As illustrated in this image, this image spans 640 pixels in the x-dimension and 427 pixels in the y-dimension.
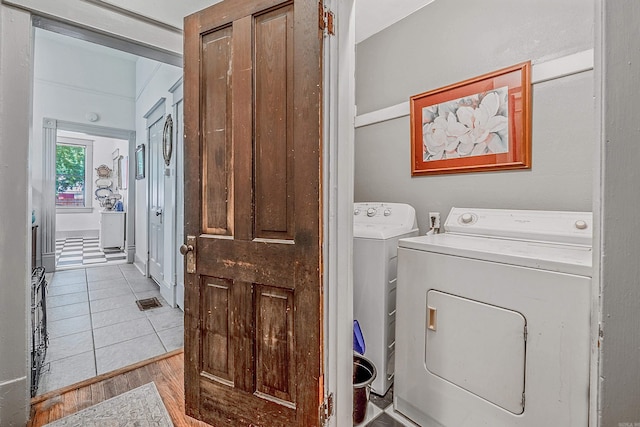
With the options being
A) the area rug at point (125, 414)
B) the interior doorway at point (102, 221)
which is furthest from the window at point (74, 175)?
the area rug at point (125, 414)

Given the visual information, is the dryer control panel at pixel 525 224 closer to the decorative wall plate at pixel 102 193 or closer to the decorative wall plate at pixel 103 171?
the decorative wall plate at pixel 102 193

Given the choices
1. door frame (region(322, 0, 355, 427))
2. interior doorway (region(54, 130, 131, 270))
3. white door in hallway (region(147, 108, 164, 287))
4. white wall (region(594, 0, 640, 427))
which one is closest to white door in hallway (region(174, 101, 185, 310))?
white door in hallway (region(147, 108, 164, 287))

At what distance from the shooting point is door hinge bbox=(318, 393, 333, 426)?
1.20 metres

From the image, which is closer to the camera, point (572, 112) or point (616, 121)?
point (616, 121)

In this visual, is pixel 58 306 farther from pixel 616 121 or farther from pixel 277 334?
pixel 616 121

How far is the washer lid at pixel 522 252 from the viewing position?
104 cm

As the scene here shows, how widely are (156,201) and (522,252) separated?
3853mm

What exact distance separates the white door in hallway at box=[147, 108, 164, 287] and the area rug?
6.51 feet

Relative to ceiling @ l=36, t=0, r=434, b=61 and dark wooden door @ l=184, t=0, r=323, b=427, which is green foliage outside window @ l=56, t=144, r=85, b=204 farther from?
dark wooden door @ l=184, t=0, r=323, b=427

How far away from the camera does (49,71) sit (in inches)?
164

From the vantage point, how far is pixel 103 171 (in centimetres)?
753

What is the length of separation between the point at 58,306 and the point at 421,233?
3733 millimetres

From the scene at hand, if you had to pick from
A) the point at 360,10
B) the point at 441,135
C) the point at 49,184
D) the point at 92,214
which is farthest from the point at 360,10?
the point at 92,214

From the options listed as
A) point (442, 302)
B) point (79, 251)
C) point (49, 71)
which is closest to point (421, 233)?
point (442, 302)
